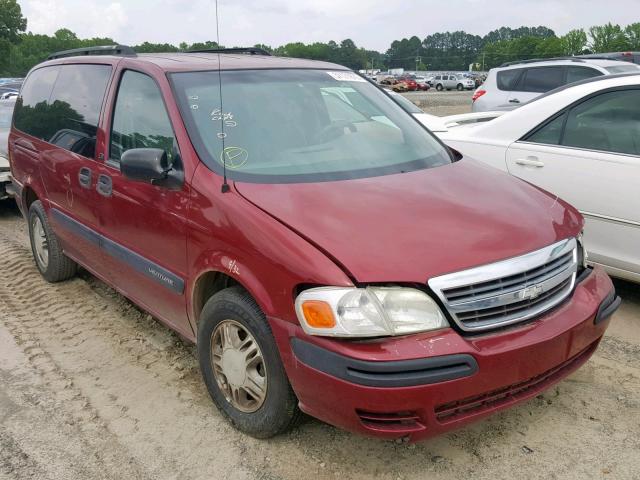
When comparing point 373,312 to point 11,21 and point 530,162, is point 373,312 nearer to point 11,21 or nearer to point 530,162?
point 530,162

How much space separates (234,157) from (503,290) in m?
1.46

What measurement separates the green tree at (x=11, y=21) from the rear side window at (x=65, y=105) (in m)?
79.4

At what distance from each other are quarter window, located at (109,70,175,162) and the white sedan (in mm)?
2735

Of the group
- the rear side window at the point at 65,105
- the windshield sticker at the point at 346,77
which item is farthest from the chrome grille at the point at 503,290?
the rear side window at the point at 65,105

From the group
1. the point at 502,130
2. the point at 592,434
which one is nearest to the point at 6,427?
the point at 592,434

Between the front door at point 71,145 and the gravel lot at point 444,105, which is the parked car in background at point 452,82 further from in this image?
the front door at point 71,145

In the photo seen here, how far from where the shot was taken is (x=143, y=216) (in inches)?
137

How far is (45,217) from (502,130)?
374cm

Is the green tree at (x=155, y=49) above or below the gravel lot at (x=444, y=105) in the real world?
above

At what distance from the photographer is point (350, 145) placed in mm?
3492

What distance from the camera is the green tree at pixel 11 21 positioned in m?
73.5

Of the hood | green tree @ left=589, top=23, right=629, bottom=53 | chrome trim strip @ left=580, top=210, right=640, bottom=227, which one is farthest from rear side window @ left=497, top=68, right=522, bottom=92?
green tree @ left=589, top=23, right=629, bottom=53

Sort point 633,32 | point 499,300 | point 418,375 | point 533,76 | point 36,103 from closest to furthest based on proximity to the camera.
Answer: point 418,375 → point 499,300 → point 36,103 → point 533,76 → point 633,32

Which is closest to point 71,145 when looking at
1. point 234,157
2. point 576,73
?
point 234,157
